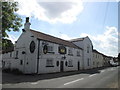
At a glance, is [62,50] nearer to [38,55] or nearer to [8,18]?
[38,55]

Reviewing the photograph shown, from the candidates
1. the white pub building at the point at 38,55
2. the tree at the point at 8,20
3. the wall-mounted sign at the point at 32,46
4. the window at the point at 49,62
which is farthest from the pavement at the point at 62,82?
the window at the point at 49,62

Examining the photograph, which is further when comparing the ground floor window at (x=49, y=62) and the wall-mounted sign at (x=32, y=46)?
the ground floor window at (x=49, y=62)

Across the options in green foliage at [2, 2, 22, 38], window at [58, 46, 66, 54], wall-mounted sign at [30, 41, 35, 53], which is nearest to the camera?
green foliage at [2, 2, 22, 38]

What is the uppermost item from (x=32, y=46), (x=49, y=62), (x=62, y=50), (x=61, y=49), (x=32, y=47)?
(x=32, y=46)

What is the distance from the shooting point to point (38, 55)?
23.4 metres

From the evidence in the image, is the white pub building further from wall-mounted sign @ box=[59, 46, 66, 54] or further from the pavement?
the pavement

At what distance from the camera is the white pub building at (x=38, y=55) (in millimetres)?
23600

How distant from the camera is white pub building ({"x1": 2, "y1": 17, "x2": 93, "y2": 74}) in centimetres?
2360

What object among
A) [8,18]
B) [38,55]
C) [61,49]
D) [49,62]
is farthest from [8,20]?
[61,49]

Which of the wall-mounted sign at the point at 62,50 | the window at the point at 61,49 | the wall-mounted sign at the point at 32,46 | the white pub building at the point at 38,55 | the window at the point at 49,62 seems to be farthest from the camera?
the wall-mounted sign at the point at 62,50

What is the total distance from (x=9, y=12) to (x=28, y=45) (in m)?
14.3

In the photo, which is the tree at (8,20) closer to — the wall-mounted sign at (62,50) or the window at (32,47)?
the window at (32,47)

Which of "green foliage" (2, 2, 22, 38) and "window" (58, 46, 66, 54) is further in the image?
"window" (58, 46, 66, 54)

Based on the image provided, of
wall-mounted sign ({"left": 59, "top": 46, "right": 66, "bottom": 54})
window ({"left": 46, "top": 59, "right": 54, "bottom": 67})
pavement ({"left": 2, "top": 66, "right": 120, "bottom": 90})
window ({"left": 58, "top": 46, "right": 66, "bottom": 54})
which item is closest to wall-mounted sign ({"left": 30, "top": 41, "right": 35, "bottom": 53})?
window ({"left": 46, "top": 59, "right": 54, "bottom": 67})
